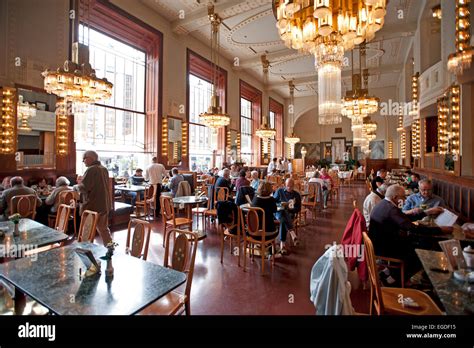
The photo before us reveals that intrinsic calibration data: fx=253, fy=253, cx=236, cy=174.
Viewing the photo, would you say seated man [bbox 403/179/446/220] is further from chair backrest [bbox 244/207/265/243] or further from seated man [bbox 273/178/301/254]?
chair backrest [bbox 244/207/265/243]

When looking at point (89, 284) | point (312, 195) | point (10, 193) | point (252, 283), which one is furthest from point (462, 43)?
point (10, 193)

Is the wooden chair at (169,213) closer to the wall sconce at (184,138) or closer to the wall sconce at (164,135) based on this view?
the wall sconce at (164,135)

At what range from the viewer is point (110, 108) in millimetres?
7910

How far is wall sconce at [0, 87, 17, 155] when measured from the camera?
212 inches

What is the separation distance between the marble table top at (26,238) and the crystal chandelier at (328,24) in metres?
3.64

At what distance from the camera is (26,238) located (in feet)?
8.29

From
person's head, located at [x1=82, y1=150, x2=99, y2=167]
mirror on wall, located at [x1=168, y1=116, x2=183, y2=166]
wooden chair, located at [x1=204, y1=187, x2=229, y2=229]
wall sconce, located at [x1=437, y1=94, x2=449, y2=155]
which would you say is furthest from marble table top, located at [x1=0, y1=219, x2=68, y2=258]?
wall sconce, located at [x1=437, y1=94, x2=449, y2=155]

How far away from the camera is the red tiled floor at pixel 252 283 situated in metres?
2.67

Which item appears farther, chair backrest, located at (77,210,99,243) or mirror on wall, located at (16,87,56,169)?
mirror on wall, located at (16,87,56,169)

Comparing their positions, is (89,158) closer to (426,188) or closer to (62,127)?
(62,127)

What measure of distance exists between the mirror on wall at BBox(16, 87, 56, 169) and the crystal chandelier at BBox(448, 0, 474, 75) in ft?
27.2

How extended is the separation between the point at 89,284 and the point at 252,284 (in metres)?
2.05

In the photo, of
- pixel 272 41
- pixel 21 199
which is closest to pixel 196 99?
pixel 272 41
